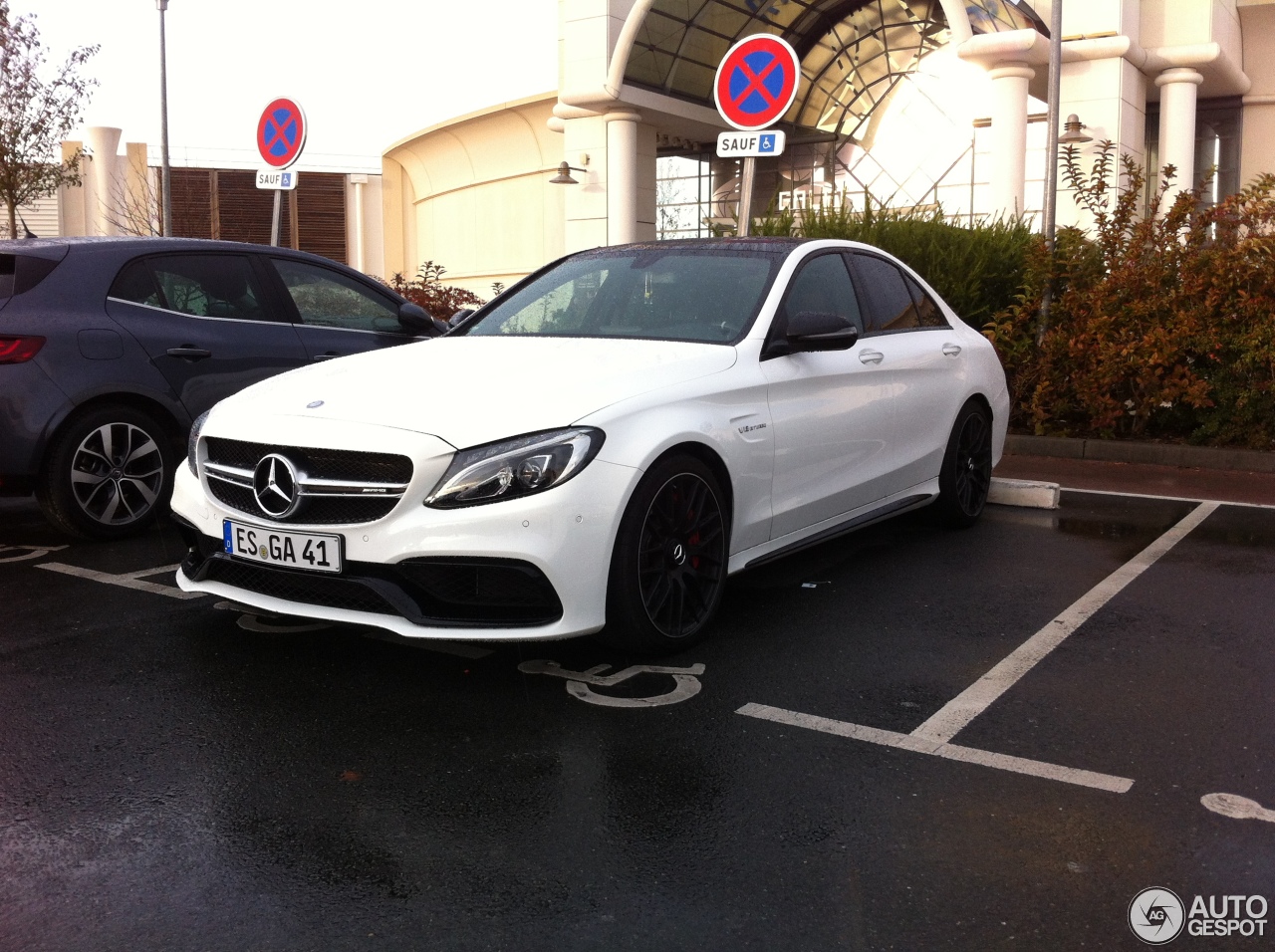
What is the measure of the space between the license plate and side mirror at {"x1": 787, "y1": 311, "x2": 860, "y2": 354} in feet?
6.75

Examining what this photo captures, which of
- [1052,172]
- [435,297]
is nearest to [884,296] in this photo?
[1052,172]

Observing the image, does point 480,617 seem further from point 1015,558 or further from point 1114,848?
point 1015,558

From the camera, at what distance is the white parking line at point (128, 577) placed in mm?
5699

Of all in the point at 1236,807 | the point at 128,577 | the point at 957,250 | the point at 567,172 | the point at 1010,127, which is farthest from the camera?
the point at 567,172

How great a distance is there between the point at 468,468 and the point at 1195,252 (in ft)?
26.4

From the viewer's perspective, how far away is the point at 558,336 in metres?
5.59

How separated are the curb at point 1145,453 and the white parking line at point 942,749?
7182 mm

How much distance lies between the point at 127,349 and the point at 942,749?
4.81m

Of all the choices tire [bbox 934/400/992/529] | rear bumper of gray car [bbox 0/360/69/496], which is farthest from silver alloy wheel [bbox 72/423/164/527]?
tire [bbox 934/400/992/529]

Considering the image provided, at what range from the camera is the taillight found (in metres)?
6.33

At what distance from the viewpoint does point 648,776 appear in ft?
11.9

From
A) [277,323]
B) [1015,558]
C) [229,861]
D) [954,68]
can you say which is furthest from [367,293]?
[954,68]

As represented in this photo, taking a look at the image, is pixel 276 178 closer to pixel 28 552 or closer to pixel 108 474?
pixel 108 474

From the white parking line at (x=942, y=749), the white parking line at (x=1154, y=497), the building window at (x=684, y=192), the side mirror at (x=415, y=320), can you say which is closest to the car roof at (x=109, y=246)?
the side mirror at (x=415, y=320)
